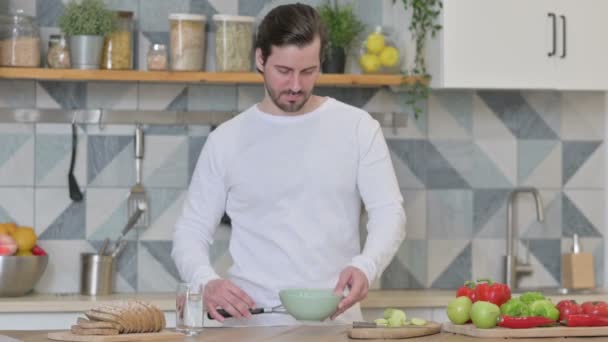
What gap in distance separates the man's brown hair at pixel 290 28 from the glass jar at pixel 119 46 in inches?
47.0

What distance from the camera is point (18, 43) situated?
3865 mm

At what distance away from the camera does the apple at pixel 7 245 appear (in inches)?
148

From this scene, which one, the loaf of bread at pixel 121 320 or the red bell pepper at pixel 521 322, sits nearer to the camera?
the loaf of bread at pixel 121 320

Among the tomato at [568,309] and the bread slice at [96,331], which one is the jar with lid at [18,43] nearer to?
the bread slice at [96,331]

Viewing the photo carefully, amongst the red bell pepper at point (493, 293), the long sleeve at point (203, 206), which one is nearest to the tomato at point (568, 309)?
the red bell pepper at point (493, 293)

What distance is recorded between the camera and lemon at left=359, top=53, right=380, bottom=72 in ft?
13.3

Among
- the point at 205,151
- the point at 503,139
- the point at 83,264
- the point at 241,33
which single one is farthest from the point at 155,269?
the point at 503,139

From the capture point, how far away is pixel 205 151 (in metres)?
3.07

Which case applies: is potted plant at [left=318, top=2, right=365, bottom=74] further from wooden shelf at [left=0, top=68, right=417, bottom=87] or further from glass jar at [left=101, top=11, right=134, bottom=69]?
glass jar at [left=101, top=11, right=134, bottom=69]

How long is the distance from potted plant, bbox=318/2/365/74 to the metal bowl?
49.3 inches

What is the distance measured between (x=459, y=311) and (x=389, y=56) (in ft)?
5.48

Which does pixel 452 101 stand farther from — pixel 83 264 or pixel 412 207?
pixel 83 264

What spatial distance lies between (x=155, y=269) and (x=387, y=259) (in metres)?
1.49

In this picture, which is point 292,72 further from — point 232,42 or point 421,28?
point 421,28
